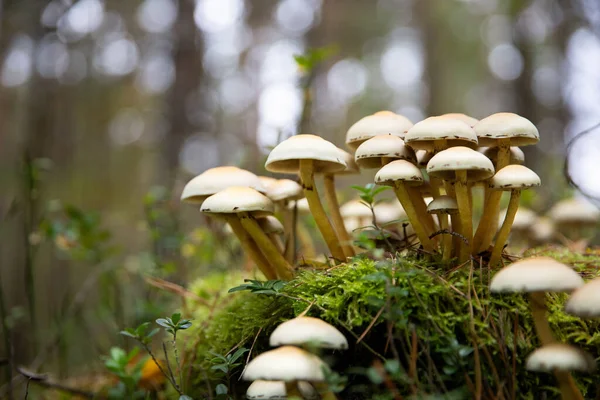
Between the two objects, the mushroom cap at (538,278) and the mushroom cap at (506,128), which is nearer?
the mushroom cap at (538,278)

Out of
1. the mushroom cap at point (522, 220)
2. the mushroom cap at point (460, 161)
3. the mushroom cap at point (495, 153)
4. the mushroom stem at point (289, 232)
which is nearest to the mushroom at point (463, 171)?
the mushroom cap at point (460, 161)

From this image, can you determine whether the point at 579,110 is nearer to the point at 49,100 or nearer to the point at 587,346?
the point at 587,346

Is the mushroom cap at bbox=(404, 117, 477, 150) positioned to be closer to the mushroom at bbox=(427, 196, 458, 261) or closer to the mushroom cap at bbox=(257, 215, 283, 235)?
the mushroom at bbox=(427, 196, 458, 261)

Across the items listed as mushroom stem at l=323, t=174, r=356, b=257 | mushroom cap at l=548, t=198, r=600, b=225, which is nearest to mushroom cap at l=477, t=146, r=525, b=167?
mushroom stem at l=323, t=174, r=356, b=257

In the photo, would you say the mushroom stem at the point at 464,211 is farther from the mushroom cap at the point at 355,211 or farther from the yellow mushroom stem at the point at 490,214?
the mushroom cap at the point at 355,211

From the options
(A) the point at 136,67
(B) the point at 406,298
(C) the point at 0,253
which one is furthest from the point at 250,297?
(A) the point at 136,67

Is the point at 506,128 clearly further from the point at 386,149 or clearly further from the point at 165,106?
the point at 165,106

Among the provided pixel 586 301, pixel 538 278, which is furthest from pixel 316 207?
pixel 586 301
